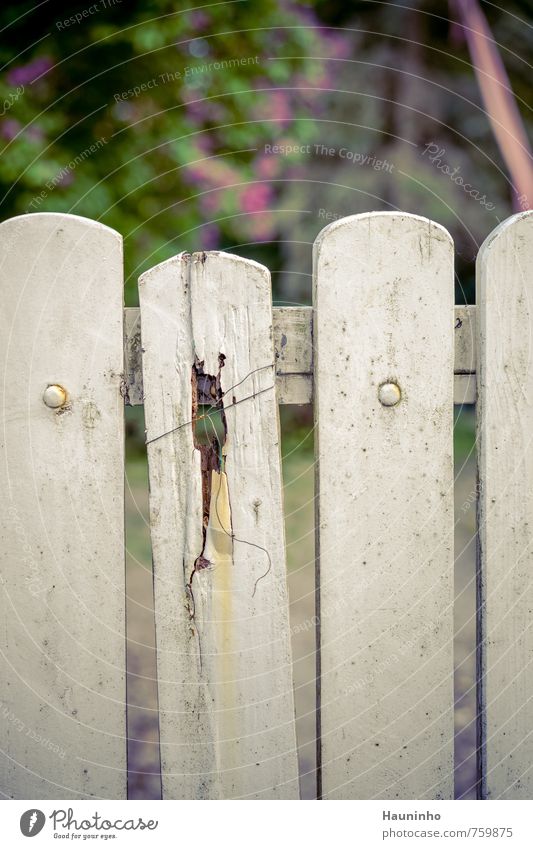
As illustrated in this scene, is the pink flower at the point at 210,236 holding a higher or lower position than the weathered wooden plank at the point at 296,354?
higher

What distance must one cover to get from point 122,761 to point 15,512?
0.45 meters

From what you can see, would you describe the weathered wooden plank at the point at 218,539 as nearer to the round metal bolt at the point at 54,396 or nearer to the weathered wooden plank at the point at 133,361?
the weathered wooden plank at the point at 133,361

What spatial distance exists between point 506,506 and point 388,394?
28 cm

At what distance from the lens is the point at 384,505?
1154 mm

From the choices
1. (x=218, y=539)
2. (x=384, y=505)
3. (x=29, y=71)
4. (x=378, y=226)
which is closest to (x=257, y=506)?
(x=218, y=539)

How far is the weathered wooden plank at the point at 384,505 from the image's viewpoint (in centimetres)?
111

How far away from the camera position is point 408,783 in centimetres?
119

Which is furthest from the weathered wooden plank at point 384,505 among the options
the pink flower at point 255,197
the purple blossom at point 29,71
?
the pink flower at point 255,197

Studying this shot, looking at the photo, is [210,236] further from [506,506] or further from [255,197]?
[506,506]

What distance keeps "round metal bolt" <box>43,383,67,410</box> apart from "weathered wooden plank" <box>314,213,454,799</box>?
1.32 ft

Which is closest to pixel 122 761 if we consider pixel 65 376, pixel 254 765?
Result: pixel 254 765

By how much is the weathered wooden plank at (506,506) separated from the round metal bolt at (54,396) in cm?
67

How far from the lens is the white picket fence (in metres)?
1.11

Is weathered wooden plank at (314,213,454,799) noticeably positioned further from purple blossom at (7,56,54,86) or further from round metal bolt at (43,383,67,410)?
purple blossom at (7,56,54,86)
